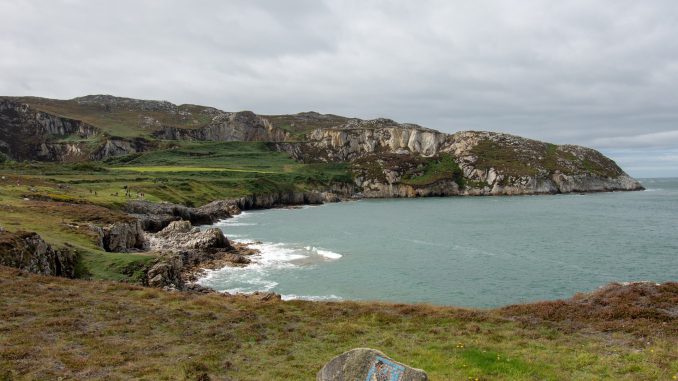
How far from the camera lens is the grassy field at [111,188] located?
36.3 meters

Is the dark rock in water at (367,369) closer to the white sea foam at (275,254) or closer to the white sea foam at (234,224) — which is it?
the white sea foam at (275,254)

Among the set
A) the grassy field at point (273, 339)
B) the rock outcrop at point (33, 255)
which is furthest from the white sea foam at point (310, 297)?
the rock outcrop at point (33, 255)

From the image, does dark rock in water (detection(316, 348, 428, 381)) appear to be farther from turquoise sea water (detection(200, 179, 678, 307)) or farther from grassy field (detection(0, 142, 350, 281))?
grassy field (detection(0, 142, 350, 281))

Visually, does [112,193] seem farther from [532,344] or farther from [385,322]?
[532,344]

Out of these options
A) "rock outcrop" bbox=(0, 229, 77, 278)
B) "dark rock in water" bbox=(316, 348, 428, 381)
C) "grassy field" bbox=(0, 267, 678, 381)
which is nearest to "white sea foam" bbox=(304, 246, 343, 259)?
"rock outcrop" bbox=(0, 229, 77, 278)

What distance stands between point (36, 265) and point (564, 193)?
7501 inches

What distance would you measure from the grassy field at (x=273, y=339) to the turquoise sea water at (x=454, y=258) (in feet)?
47.7

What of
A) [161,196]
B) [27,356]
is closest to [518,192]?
[161,196]

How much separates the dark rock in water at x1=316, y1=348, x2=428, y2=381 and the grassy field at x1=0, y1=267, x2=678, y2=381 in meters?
4.18

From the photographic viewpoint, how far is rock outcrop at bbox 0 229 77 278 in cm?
2809

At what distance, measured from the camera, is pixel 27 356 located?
1427 centimetres

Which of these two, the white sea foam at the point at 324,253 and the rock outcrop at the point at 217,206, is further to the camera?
the rock outcrop at the point at 217,206

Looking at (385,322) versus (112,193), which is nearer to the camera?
(385,322)

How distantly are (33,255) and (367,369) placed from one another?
29.0m
